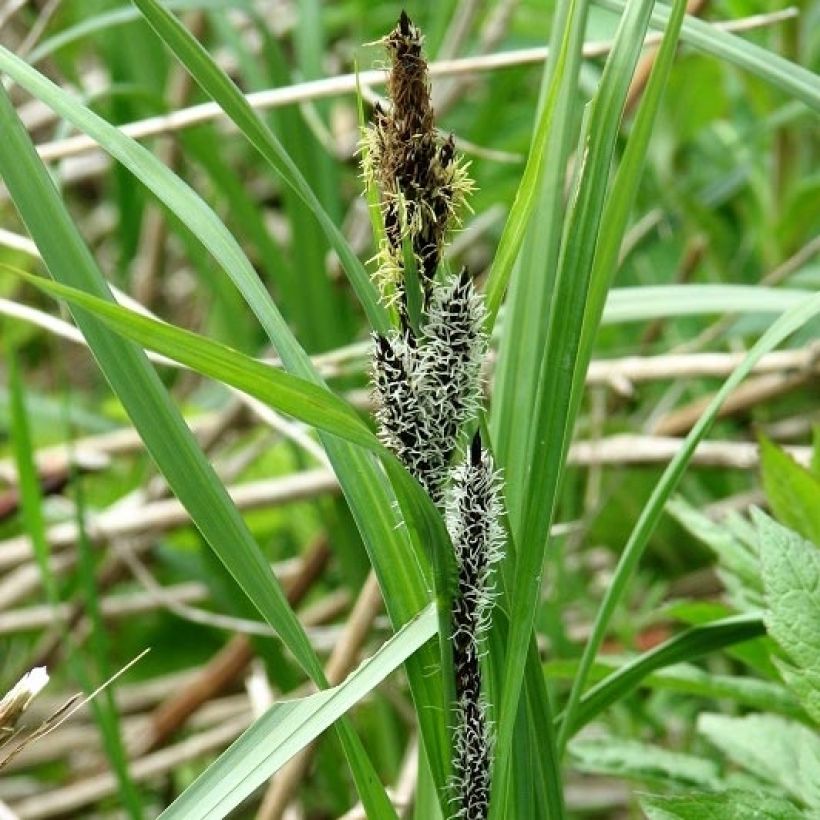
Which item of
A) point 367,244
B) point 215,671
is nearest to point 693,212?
point 367,244

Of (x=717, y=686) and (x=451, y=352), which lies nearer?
(x=451, y=352)

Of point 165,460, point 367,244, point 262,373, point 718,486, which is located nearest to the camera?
point 262,373

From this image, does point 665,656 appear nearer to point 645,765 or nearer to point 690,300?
point 645,765

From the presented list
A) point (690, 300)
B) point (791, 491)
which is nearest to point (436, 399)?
point (791, 491)

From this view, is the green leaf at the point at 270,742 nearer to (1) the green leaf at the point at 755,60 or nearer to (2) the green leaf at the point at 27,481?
(1) the green leaf at the point at 755,60

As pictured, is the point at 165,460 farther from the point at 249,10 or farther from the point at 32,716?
the point at 32,716

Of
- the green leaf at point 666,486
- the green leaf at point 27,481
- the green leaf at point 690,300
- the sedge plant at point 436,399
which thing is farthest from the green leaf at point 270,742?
the green leaf at point 27,481

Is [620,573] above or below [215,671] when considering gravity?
below
